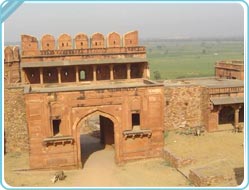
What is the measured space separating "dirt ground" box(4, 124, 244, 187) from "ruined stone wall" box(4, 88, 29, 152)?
59cm

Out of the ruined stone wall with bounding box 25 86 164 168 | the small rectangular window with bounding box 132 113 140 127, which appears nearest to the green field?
the small rectangular window with bounding box 132 113 140 127

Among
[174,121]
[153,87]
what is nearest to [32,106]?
[153,87]

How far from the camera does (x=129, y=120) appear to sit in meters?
16.7

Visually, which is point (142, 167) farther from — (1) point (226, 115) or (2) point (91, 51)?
(2) point (91, 51)

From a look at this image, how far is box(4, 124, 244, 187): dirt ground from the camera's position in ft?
46.8

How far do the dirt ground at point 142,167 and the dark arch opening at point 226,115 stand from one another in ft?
6.52

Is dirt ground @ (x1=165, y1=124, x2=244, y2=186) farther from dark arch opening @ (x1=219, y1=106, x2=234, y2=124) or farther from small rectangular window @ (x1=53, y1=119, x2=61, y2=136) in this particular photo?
small rectangular window @ (x1=53, y1=119, x2=61, y2=136)

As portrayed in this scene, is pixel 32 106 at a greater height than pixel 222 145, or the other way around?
pixel 32 106

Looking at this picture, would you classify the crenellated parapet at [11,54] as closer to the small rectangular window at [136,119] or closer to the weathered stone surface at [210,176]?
the small rectangular window at [136,119]

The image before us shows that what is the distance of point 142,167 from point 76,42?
7849 mm

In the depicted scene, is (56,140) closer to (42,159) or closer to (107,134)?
(42,159)

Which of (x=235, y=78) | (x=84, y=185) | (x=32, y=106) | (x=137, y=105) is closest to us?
(x=84, y=185)

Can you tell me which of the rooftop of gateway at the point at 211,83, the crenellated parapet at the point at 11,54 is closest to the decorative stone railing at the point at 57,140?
the rooftop of gateway at the point at 211,83

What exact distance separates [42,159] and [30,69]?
230 inches
